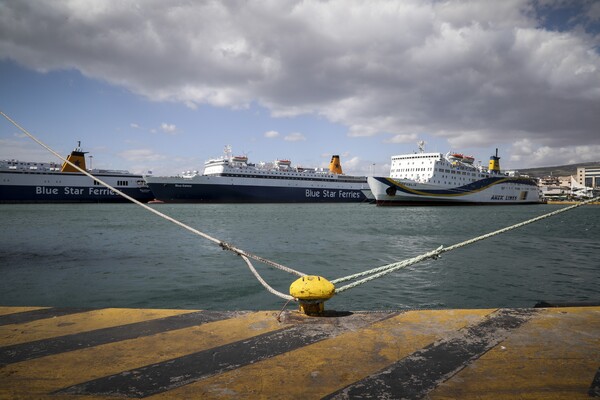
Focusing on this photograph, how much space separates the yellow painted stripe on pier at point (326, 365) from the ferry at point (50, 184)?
52.5 metres

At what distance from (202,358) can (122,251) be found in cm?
988

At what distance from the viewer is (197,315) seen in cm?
260

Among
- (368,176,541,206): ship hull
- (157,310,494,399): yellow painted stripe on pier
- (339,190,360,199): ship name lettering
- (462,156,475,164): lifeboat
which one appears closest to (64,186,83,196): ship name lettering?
(368,176,541,206): ship hull

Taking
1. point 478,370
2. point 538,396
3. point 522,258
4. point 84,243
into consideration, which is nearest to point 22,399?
point 478,370

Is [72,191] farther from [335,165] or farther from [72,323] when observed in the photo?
[72,323]

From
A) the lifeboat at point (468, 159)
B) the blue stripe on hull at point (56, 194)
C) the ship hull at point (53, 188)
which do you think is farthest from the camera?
the lifeboat at point (468, 159)

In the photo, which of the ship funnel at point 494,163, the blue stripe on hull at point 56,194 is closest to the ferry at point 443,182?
the ship funnel at point 494,163

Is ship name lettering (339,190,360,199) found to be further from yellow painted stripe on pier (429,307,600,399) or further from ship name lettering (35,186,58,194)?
yellow painted stripe on pier (429,307,600,399)

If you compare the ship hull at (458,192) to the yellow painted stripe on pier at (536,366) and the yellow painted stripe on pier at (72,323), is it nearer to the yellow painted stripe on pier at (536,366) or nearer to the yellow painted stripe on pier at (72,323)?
the yellow painted stripe on pier at (536,366)

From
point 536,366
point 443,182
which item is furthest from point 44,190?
point 536,366

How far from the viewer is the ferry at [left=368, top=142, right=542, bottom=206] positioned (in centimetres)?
4272

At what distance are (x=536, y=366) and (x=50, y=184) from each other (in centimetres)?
5785

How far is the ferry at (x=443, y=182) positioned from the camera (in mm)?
42719

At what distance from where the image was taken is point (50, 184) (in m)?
47.8
